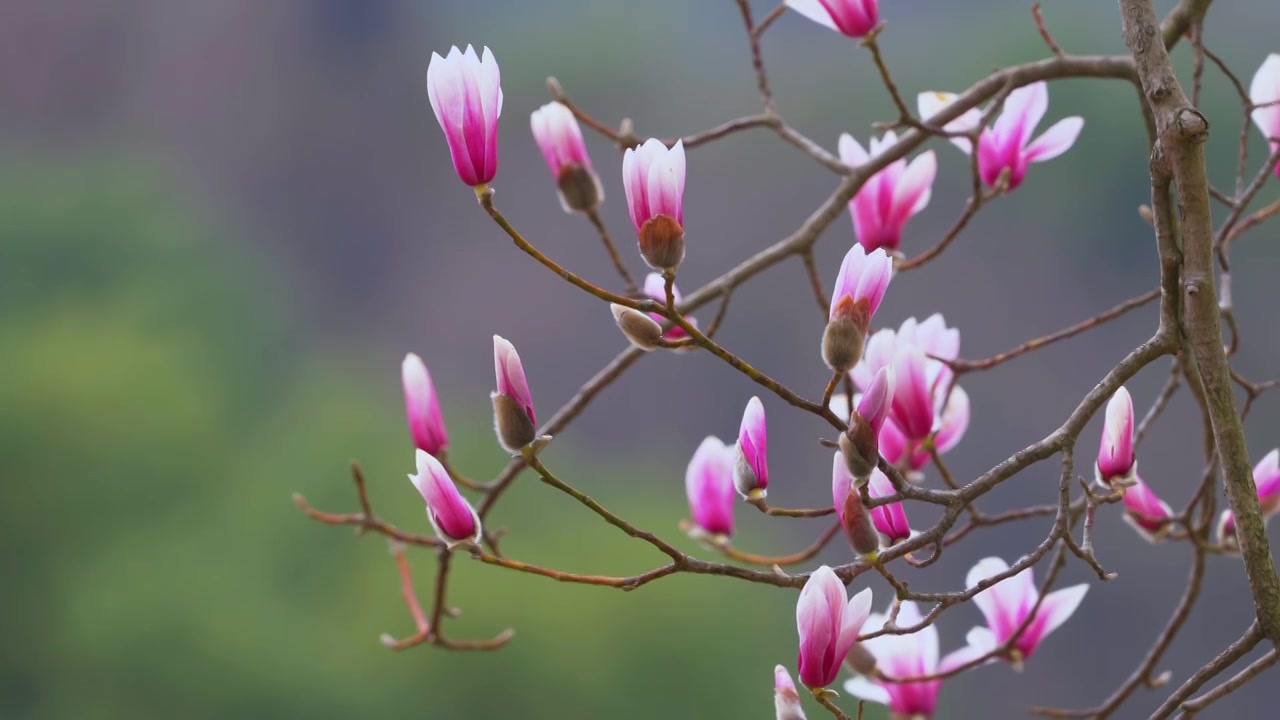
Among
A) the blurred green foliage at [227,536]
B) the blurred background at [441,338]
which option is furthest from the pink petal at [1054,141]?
the blurred green foliage at [227,536]

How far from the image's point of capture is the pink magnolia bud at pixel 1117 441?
426mm

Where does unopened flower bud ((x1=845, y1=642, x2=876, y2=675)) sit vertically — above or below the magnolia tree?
below

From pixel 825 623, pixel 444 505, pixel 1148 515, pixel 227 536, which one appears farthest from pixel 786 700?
pixel 227 536

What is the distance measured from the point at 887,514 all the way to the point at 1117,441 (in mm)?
88

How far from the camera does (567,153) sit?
60cm

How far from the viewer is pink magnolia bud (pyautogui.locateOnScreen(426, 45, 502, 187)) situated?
41 centimetres

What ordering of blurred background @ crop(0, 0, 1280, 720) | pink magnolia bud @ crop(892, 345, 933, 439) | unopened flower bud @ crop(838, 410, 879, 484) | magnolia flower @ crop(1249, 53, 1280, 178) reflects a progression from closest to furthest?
unopened flower bud @ crop(838, 410, 879, 484)
pink magnolia bud @ crop(892, 345, 933, 439)
magnolia flower @ crop(1249, 53, 1280, 178)
blurred background @ crop(0, 0, 1280, 720)

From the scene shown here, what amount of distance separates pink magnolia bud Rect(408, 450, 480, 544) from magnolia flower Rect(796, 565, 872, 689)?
0.12 meters

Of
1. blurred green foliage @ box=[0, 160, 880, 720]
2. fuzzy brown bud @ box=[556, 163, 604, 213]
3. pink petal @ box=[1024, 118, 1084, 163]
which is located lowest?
blurred green foliage @ box=[0, 160, 880, 720]

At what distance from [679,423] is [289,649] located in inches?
26.6

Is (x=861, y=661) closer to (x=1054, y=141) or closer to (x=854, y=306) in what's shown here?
(x=854, y=306)

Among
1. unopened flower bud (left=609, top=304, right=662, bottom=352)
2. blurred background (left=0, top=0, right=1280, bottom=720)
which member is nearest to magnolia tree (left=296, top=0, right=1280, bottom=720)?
unopened flower bud (left=609, top=304, right=662, bottom=352)

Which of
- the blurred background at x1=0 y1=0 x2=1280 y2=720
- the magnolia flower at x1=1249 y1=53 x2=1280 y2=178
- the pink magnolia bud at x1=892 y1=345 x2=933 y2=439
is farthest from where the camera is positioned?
the blurred background at x1=0 y1=0 x2=1280 y2=720

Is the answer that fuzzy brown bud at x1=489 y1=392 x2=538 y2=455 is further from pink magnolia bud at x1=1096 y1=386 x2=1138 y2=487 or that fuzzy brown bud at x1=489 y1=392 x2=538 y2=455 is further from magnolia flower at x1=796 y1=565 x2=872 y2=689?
pink magnolia bud at x1=1096 y1=386 x2=1138 y2=487
